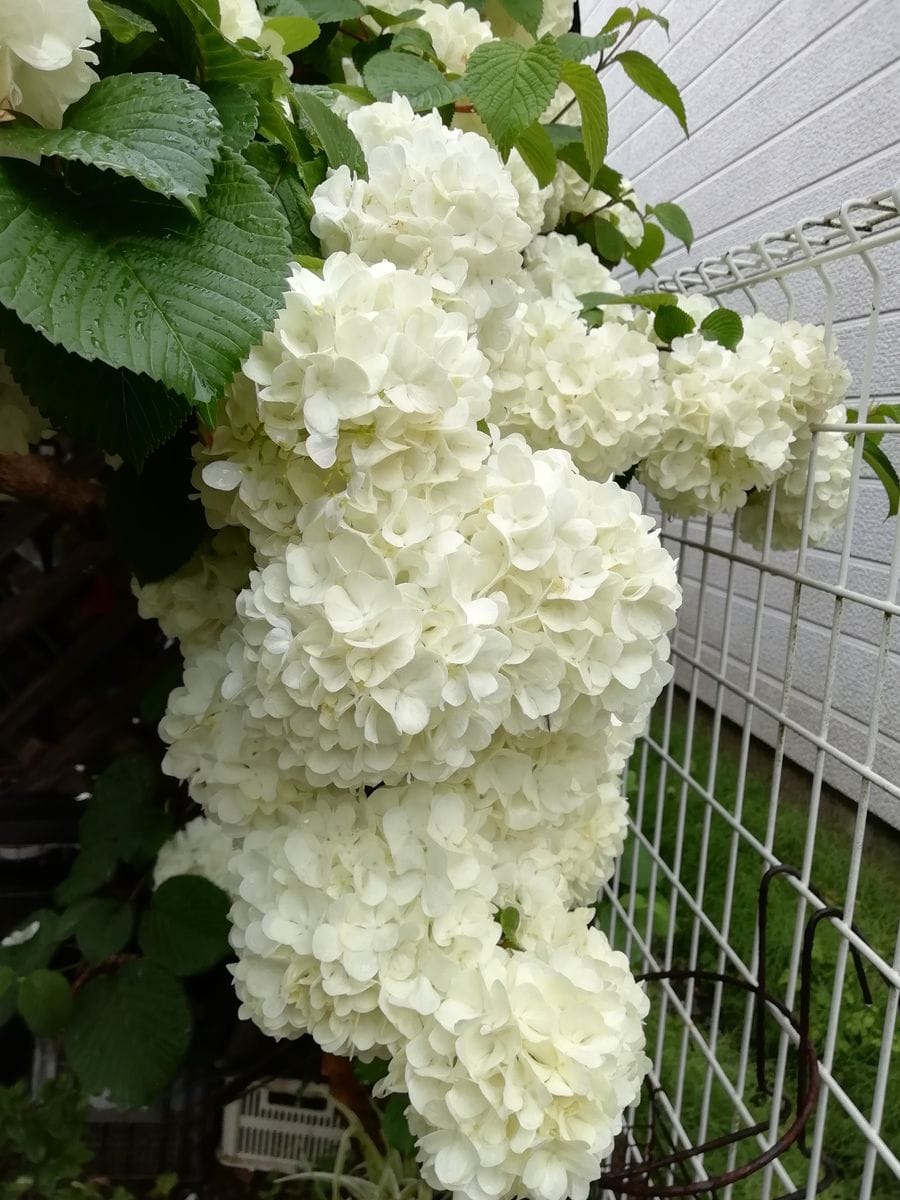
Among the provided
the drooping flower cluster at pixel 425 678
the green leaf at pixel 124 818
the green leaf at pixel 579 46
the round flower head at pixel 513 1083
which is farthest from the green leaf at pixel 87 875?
the green leaf at pixel 579 46

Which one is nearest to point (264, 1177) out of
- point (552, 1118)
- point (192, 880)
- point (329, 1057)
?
point (329, 1057)

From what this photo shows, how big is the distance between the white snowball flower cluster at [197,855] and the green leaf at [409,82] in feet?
2.49

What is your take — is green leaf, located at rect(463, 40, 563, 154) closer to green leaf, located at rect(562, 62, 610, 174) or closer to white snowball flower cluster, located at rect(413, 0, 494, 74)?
green leaf, located at rect(562, 62, 610, 174)

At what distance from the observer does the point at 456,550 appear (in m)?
0.42

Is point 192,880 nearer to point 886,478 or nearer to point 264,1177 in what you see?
point 264,1177

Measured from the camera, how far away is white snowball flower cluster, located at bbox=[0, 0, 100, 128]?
0.32 m

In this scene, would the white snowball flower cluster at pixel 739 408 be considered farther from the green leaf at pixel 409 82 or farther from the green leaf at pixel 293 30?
the green leaf at pixel 293 30

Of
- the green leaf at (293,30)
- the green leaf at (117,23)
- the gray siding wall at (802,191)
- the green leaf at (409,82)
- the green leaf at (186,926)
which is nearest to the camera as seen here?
the green leaf at (117,23)

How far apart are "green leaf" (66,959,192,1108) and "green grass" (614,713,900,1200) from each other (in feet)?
1.85

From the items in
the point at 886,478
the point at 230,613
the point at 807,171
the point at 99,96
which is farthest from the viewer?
the point at 807,171

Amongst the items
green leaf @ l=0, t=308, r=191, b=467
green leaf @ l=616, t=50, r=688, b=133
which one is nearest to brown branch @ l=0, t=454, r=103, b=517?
green leaf @ l=0, t=308, r=191, b=467

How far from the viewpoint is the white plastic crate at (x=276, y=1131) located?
1.09 m

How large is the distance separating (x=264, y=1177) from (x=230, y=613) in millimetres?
880

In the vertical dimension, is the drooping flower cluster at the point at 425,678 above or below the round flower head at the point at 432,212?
below
